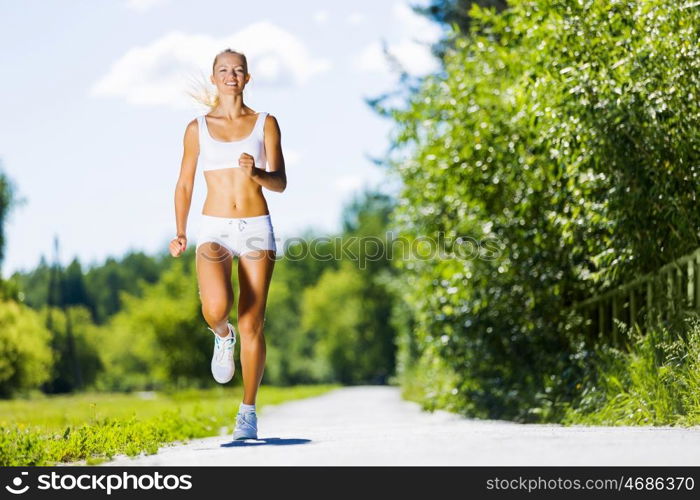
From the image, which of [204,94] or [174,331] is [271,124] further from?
[174,331]

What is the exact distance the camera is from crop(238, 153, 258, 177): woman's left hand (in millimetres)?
6961

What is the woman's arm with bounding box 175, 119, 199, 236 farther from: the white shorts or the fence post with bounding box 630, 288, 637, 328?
the fence post with bounding box 630, 288, 637, 328

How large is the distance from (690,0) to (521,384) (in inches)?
278

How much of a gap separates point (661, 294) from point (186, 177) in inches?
235

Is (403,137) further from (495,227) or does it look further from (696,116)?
(696,116)

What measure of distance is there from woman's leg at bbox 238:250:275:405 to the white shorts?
55mm

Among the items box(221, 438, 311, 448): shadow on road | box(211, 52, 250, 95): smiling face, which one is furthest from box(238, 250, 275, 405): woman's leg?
box(211, 52, 250, 95): smiling face

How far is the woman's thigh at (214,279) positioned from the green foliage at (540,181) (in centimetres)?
465

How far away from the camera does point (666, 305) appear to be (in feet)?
37.7

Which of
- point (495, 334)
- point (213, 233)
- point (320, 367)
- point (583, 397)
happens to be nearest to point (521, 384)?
point (495, 334)

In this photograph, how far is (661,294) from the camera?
11234 mm

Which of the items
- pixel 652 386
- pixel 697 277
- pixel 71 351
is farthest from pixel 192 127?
pixel 71 351

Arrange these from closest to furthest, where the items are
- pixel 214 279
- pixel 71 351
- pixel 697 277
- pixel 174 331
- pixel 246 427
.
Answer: pixel 214 279, pixel 246 427, pixel 697 277, pixel 174 331, pixel 71 351

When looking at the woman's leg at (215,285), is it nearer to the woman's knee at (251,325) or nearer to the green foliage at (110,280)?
the woman's knee at (251,325)
